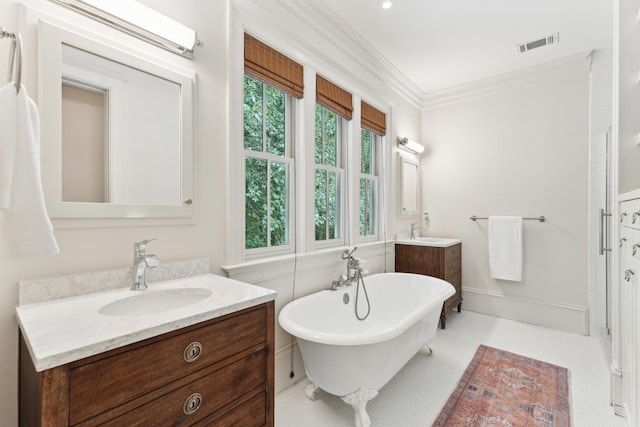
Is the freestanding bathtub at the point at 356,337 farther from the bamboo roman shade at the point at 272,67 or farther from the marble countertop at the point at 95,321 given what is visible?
the bamboo roman shade at the point at 272,67

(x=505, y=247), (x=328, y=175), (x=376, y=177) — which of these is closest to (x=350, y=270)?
(x=328, y=175)

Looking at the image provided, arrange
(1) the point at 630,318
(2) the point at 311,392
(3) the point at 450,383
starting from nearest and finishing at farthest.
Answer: (1) the point at 630,318 < (2) the point at 311,392 < (3) the point at 450,383

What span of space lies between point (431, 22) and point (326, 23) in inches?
33.8

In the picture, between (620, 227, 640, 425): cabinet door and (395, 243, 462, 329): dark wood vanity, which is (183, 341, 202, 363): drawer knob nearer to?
(620, 227, 640, 425): cabinet door

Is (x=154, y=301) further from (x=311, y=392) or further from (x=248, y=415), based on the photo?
(x=311, y=392)

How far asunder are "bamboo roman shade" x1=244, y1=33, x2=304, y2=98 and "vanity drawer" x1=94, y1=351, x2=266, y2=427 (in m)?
1.64

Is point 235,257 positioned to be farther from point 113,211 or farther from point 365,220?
point 365,220

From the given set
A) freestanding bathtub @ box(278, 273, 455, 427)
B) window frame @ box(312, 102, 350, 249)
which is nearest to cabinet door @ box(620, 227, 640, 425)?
freestanding bathtub @ box(278, 273, 455, 427)

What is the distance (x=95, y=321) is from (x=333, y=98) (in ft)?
7.32

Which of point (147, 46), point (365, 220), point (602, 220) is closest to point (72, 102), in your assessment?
point (147, 46)

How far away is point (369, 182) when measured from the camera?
327cm

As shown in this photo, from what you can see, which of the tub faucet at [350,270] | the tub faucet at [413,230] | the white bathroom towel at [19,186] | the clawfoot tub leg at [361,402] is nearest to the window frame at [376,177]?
the tub faucet at [413,230]

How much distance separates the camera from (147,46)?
4.72ft

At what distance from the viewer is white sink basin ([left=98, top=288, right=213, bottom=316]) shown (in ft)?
3.94
